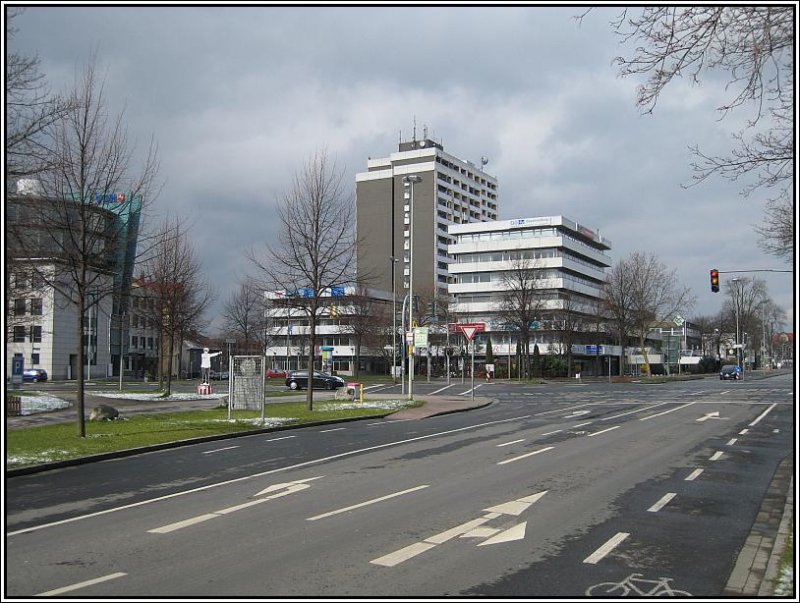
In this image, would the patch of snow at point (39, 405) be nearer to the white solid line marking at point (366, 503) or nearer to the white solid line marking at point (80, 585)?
the white solid line marking at point (366, 503)

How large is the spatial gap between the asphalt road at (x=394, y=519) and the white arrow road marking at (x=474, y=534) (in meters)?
0.03

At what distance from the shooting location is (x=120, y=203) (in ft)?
62.7

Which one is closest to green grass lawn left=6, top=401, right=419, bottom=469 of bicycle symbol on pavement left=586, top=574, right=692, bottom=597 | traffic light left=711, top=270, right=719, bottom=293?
bicycle symbol on pavement left=586, top=574, right=692, bottom=597

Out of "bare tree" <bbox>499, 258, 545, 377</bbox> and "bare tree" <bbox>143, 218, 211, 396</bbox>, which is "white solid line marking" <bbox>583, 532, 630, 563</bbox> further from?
"bare tree" <bbox>499, 258, 545, 377</bbox>

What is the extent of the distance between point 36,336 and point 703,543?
77318 mm

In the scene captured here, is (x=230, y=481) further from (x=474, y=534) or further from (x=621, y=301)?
(x=621, y=301)

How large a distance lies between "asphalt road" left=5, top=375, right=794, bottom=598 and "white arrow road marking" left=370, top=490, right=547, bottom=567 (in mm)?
31

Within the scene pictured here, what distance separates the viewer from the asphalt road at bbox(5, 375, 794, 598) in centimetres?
642

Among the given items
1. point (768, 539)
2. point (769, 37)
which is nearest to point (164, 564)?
point (768, 539)

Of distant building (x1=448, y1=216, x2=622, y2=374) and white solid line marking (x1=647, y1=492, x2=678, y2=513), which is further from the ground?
distant building (x1=448, y1=216, x2=622, y2=374)

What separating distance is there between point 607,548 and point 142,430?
15708 mm

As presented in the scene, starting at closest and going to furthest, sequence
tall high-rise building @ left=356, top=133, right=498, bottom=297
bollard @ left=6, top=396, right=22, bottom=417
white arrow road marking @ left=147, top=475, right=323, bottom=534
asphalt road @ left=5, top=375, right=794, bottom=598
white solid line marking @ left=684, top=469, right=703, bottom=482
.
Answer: asphalt road @ left=5, top=375, right=794, bottom=598, white arrow road marking @ left=147, top=475, right=323, bottom=534, white solid line marking @ left=684, top=469, right=703, bottom=482, bollard @ left=6, top=396, right=22, bottom=417, tall high-rise building @ left=356, top=133, right=498, bottom=297

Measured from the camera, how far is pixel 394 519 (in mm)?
8922

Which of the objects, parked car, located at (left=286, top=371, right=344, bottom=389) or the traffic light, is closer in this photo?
the traffic light
